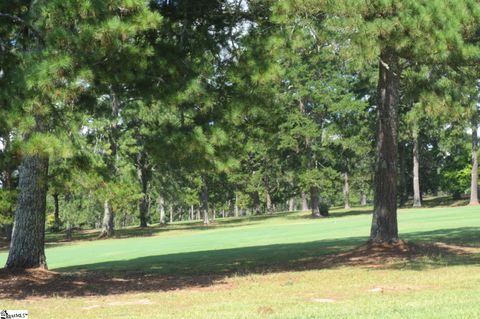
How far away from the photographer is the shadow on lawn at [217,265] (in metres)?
12.5

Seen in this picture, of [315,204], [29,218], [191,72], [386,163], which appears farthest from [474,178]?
[29,218]

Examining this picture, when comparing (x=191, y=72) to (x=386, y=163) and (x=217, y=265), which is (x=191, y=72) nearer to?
(x=386, y=163)

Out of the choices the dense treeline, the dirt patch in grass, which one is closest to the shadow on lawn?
the dirt patch in grass

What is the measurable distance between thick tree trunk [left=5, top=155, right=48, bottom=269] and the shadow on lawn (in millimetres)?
416

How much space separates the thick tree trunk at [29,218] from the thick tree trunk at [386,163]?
8.88m

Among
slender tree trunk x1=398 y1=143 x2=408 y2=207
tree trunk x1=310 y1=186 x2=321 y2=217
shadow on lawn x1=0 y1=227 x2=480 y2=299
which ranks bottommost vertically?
shadow on lawn x1=0 y1=227 x2=480 y2=299

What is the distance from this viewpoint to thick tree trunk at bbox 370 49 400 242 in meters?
16.0

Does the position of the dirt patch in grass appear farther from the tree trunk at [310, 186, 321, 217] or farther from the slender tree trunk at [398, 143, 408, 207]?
the slender tree trunk at [398, 143, 408, 207]

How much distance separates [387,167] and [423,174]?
54.5 meters

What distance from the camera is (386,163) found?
16.0 meters

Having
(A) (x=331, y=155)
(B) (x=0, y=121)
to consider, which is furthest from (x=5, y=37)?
(A) (x=331, y=155)

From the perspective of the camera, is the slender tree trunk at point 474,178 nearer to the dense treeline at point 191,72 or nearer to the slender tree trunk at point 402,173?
the slender tree trunk at point 402,173

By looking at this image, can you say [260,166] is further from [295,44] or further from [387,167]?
[295,44]

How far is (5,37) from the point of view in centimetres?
1177
